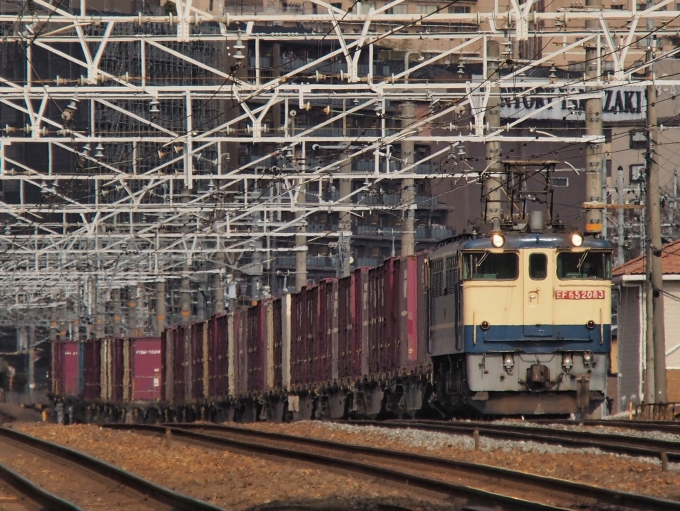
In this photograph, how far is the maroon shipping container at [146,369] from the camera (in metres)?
48.8

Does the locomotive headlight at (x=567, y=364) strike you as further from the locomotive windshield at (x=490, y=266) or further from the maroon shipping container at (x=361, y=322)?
the maroon shipping container at (x=361, y=322)

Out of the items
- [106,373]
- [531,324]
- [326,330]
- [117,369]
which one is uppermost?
[531,324]

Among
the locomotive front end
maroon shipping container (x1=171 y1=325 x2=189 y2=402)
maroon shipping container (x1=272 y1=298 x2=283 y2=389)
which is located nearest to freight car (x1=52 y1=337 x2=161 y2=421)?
maroon shipping container (x1=171 y1=325 x2=189 y2=402)

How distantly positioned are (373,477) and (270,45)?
84.2m

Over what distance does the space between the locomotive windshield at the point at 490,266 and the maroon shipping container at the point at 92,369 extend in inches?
1419

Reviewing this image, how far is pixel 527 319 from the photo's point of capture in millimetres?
20906

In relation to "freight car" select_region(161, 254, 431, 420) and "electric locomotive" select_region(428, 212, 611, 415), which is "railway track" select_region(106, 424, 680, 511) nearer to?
"electric locomotive" select_region(428, 212, 611, 415)

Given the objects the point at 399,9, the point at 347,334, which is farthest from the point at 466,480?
the point at 399,9

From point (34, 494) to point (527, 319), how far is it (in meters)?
10.4

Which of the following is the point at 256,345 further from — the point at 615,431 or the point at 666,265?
the point at 615,431

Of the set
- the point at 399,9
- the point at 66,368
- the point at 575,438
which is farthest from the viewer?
the point at 399,9

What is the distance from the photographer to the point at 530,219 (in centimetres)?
2173

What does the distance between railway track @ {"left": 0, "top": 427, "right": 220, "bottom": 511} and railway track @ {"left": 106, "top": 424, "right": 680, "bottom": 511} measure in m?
2.26

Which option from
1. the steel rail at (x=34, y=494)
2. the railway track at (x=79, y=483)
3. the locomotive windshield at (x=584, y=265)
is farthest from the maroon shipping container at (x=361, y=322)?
the steel rail at (x=34, y=494)
